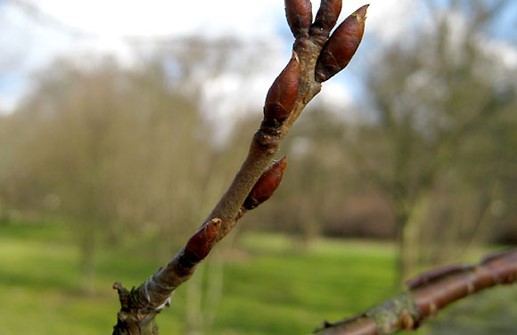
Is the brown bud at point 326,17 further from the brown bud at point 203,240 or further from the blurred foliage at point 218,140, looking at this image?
the blurred foliage at point 218,140

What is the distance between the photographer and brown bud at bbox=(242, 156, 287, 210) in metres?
0.56

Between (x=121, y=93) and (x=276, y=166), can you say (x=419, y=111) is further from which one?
(x=276, y=166)

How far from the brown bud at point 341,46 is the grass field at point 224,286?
971 cm

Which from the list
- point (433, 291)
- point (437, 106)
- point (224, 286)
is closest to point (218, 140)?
point (437, 106)

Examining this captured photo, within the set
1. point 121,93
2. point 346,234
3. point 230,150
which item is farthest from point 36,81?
point 346,234

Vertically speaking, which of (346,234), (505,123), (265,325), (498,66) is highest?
(346,234)

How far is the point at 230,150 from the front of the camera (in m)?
12.7

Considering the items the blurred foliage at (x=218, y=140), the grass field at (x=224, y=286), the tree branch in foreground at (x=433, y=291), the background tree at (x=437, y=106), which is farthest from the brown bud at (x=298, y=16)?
the background tree at (x=437, y=106)

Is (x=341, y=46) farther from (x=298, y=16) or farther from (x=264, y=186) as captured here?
(x=264, y=186)

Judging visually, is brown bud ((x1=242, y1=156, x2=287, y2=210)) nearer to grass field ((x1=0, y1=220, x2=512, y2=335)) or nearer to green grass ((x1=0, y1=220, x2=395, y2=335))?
grass field ((x1=0, y1=220, x2=512, y2=335))

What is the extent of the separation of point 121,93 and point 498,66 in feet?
30.8

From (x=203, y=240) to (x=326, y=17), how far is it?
0.22 m

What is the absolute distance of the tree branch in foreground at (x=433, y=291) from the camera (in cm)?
84

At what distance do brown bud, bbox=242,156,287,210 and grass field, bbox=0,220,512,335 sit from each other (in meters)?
9.64
